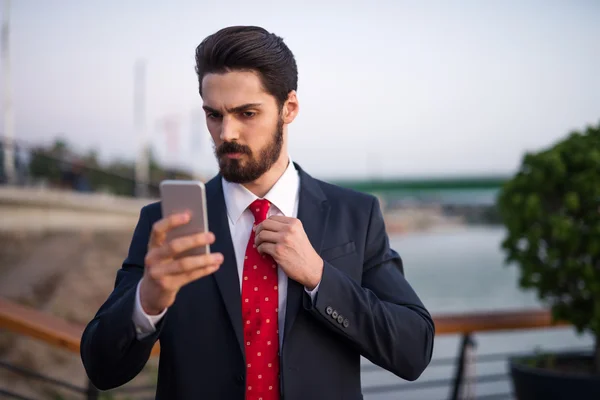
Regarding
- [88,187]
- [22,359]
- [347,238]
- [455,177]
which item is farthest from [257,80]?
[455,177]

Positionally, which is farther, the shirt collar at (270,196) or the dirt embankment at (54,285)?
the dirt embankment at (54,285)

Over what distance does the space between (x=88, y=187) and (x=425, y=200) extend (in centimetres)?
3163

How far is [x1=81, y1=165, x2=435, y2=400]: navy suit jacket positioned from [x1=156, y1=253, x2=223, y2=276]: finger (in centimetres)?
25

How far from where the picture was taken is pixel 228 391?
157 cm

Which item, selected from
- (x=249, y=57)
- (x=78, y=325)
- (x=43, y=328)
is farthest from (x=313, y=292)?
(x=78, y=325)

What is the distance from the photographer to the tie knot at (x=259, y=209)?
172 centimetres

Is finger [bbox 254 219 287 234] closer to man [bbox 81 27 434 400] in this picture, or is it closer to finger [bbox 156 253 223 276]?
man [bbox 81 27 434 400]

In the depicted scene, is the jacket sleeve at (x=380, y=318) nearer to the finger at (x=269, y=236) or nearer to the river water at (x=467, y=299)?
the finger at (x=269, y=236)

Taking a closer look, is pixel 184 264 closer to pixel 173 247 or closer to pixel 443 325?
pixel 173 247

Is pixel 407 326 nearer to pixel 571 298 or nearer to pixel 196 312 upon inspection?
pixel 196 312

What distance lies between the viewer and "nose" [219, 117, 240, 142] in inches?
61.9

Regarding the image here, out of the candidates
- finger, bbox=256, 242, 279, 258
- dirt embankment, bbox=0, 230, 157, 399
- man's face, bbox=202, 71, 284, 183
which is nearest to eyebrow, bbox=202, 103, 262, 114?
man's face, bbox=202, 71, 284, 183

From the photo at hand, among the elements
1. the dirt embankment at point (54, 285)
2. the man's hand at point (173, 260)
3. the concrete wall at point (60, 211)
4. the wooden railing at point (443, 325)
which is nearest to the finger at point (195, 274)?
the man's hand at point (173, 260)

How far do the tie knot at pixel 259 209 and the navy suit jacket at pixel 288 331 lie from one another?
86mm
